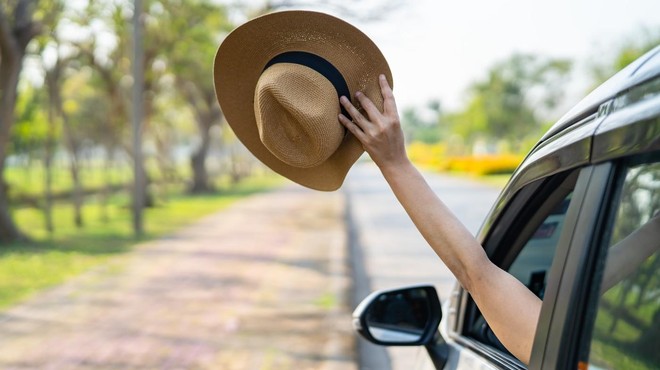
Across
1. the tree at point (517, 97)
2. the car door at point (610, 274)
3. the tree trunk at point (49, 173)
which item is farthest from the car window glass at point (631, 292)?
the tree at point (517, 97)

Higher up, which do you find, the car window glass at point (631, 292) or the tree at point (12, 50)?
the tree at point (12, 50)

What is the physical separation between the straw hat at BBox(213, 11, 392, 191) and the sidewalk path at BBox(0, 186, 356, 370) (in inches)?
186

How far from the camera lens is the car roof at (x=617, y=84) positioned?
1.37 metres

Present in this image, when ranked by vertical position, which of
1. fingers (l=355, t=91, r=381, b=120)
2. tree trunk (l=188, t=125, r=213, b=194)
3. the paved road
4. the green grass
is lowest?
the paved road

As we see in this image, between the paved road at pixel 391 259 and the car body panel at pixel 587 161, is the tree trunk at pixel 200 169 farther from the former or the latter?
the car body panel at pixel 587 161

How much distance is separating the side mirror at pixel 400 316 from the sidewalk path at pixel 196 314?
13.8 feet

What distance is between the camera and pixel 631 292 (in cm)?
147

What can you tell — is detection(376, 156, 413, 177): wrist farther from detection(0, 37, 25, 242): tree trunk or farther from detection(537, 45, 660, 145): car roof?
detection(0, 37, 25, 242): tree trunk

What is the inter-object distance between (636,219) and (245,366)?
5466mm

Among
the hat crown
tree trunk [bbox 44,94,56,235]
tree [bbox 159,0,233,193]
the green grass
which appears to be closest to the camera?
the hat crown

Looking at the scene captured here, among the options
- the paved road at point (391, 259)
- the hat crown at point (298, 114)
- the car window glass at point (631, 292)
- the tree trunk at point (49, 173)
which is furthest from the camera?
the tree trunk at point (49, 173)

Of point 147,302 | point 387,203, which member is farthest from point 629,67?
point 387,203

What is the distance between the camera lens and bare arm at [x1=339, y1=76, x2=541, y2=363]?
161 cm

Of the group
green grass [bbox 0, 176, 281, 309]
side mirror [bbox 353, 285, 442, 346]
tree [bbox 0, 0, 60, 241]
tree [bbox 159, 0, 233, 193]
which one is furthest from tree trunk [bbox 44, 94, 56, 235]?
side mirror [bbox 353, 285, 442, 346]
